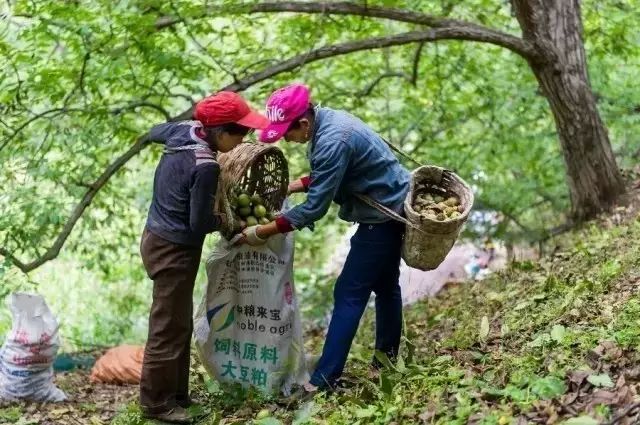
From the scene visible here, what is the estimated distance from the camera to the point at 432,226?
13.7 ft

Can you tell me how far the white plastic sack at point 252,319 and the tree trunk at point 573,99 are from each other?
346cm

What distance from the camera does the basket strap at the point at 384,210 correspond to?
424 cm

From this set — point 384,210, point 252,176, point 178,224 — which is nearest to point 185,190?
point 178,224

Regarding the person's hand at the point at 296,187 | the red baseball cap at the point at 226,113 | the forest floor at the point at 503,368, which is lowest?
the forest floor at the point at 503,368

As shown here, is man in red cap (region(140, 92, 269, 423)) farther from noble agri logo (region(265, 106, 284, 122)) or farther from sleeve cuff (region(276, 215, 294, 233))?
sleeve cuff (region(276, 215, 294, 233))

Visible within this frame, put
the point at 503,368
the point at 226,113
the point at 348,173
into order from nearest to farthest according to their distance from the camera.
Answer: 1. the point at 503,368
2. the point at 226,113
3. the point at 348,173

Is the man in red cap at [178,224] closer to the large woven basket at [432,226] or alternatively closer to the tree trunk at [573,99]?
the large woven basket at [432,226]

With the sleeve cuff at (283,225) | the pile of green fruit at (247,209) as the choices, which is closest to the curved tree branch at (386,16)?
the pile of green fruit at (247,209)

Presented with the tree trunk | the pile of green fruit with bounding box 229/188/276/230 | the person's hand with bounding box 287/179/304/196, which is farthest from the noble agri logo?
the tree trunk

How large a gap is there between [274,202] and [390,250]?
78 cm

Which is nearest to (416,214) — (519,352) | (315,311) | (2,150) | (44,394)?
(519,352)

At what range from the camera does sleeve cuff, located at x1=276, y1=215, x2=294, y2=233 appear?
4.13 meters

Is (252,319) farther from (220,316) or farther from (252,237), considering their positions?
(252,237)

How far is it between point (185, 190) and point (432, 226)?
130cm
